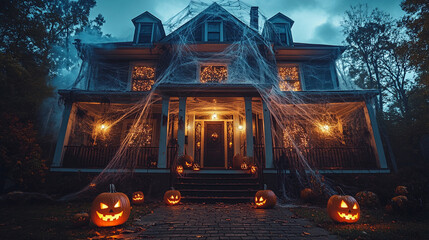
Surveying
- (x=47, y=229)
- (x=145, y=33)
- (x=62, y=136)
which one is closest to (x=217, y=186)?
(x=47, y=229)

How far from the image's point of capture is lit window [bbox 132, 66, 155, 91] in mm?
11305

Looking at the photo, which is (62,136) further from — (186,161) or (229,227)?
(229,227)

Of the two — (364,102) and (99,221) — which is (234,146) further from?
→ (99,221)

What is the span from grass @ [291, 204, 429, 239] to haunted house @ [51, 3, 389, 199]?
16.1 ft

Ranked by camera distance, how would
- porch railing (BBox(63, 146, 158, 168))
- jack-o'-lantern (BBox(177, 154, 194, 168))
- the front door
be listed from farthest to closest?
the front door → porch railing (BBox(63, 146, 158, 168)) → jack-o'-lantern (BBox(177, 154, 194, 168))

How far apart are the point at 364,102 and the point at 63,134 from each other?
1420 centimetres

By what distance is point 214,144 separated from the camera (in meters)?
11.5

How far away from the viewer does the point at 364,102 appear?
32.0 ft

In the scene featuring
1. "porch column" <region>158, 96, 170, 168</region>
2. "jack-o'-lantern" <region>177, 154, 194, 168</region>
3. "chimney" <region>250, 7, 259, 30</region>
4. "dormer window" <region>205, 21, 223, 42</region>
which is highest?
"chimney" <region>250, 7, 259, 30</region>

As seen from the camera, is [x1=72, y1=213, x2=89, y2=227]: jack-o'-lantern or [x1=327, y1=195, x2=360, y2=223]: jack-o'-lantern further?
[x1=327, y1=195, x2=360, y2=223]: jack-o'-lantern

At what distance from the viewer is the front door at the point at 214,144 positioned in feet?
36.9

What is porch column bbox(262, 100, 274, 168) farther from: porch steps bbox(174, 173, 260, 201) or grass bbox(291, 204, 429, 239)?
grass bbox(291, 204, 429, 239)

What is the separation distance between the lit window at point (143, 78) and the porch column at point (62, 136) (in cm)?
325

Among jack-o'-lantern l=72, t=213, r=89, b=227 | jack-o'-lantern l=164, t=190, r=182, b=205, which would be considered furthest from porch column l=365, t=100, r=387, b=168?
jack-o'-lantern l=72, t=213, r=89, b=227
